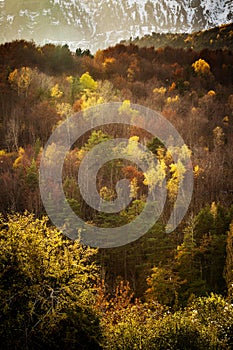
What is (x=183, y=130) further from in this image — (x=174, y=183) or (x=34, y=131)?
(x=34, y=131)

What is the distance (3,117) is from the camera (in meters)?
59.8

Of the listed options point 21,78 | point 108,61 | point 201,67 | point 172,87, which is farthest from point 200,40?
point 21,78

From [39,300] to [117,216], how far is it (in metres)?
22.2

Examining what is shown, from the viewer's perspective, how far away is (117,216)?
114ft

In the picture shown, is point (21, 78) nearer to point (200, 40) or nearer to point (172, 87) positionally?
point (172, 87)

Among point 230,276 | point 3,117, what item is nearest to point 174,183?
point 230,276

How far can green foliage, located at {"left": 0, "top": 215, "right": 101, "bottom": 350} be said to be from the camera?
12.0 m

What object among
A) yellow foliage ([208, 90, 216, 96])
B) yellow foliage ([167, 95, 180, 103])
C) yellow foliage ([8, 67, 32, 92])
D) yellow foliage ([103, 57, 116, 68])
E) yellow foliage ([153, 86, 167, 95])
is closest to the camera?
yellow foliage ([8, 67, 32, 92])

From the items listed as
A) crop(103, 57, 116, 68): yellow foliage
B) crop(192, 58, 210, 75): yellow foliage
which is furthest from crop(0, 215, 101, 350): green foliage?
crop(192, 58, 210, 75): yellow foliage

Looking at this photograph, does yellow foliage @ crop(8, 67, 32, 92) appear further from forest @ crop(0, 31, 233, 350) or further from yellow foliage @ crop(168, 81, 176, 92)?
yellow foliage @ crop(168, 81, 176, 92)

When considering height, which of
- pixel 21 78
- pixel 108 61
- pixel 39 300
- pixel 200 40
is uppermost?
pixel 200 40

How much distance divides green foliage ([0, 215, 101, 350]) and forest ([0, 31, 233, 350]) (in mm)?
41

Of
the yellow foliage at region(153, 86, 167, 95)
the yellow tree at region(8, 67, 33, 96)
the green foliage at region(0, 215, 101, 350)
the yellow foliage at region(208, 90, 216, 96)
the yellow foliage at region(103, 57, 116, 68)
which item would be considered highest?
the yellow foliage at region(103, 57, 116, 68)

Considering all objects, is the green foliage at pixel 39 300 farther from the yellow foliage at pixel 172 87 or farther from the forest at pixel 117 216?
the yellow foliage at pixel 172 87
